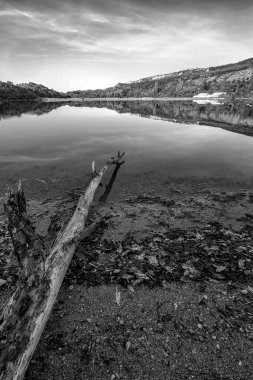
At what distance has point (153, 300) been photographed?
6156 millimetres

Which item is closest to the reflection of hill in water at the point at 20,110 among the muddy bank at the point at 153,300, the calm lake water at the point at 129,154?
the calm lake water at the point at 129,154

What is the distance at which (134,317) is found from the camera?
571 centimetres

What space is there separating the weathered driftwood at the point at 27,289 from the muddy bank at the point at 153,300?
0.77 m

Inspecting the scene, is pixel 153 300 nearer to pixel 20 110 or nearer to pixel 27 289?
pixel 27 289

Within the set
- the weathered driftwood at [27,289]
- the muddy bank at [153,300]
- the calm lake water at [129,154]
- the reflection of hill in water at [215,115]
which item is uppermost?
the weathered driftwood at [27,289]

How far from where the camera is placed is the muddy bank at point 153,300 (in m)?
4.75

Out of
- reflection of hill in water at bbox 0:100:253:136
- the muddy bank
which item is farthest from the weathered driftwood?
reflection of hill in water at bbox 0:100:253:136

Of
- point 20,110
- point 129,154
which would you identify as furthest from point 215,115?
point 20,110

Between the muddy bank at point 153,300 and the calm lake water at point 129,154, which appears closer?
the muddy bank at point 153,300

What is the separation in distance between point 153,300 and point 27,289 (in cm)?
305

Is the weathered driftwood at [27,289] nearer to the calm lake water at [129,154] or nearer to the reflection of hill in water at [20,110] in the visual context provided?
the calm lake water at [129,154]

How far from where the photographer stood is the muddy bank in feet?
15.6

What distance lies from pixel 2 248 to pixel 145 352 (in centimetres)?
571

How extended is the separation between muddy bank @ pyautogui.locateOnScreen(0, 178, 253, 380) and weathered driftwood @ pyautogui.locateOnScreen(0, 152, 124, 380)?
0.77 meters
